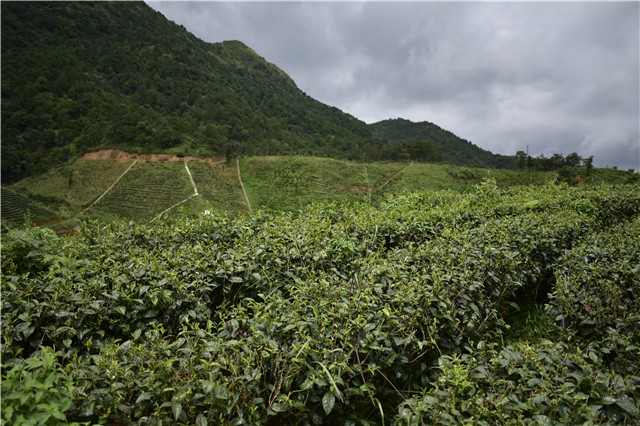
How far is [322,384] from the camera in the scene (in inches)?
60.9

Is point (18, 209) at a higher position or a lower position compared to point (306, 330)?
lower

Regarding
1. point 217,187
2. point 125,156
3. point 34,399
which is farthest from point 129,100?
point 34,399

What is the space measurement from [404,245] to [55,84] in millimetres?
105936

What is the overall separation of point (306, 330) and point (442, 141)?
125 meters

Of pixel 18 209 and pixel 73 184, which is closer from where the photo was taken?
pixel 18 209

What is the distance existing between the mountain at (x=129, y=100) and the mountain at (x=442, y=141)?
1149 millimetres

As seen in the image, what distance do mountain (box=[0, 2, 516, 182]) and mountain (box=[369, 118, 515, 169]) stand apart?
1.15m

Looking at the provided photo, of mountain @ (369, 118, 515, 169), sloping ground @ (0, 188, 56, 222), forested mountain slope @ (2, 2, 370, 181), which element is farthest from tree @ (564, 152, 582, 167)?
sloping ground @ (0, 188, 56, 222)

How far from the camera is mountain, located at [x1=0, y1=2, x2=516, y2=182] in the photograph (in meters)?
60.0

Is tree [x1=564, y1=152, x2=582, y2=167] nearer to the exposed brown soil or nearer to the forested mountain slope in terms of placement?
the forested mountain slope

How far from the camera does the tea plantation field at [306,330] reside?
153 cm

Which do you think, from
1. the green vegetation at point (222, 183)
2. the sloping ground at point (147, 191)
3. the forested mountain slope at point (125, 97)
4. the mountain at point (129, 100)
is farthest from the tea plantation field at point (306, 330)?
the forested mountain slope at point (125, 97)

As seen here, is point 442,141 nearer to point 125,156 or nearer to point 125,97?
point 125,156

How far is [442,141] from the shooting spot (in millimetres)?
115562
